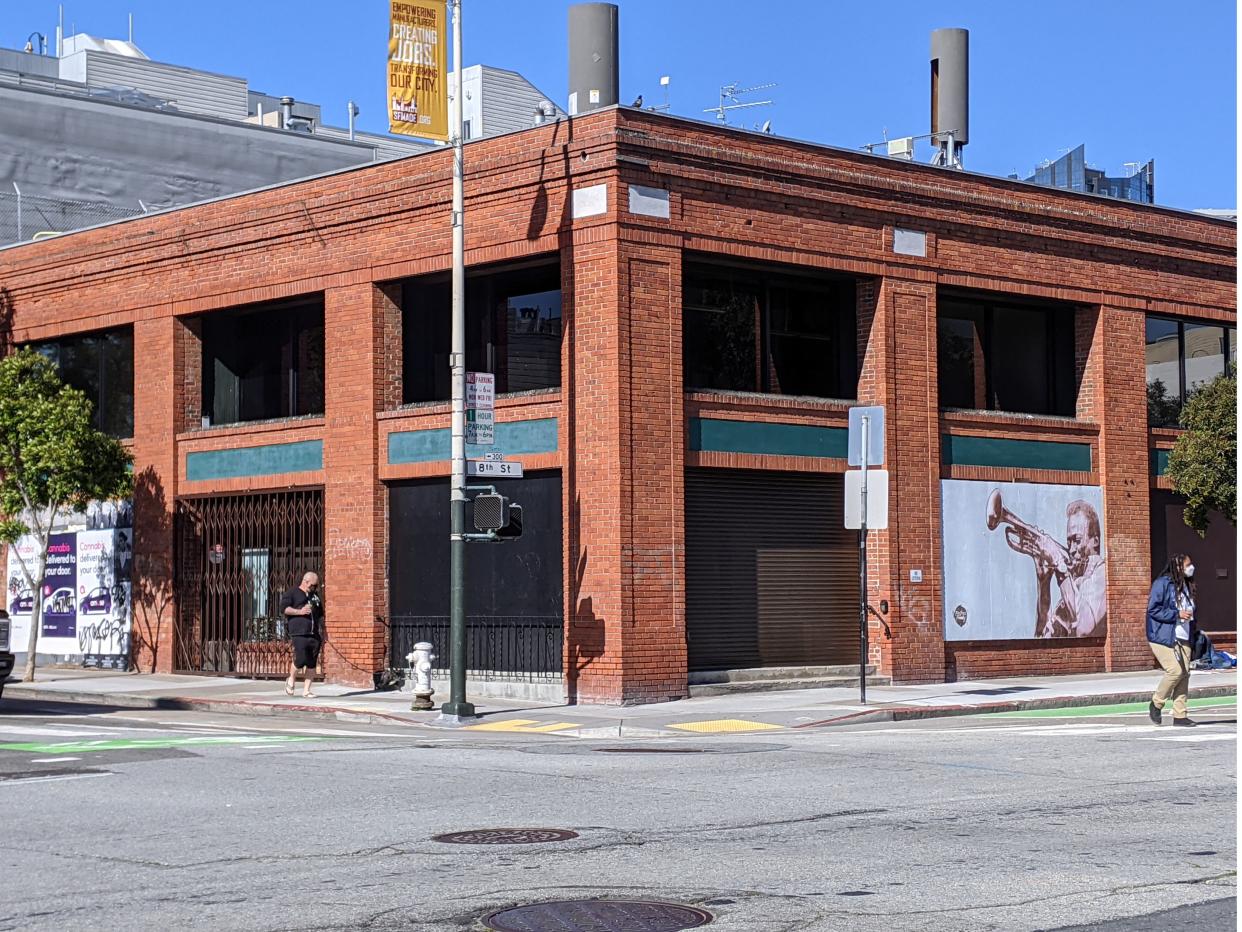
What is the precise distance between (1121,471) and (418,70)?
42.8 feet

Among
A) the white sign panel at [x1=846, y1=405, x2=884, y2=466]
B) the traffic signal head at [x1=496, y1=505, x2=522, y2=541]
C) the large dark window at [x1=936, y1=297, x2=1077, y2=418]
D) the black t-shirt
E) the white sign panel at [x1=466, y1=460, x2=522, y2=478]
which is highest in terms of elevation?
the large dark window at [x1=936, y1=297, x2=1077, y2=418]

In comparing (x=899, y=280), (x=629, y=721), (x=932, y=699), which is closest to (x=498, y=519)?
(x=629, y=721)

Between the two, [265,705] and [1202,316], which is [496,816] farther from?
[1202,316]

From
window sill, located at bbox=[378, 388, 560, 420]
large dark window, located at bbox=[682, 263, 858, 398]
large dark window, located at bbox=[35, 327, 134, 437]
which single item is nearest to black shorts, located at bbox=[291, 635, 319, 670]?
window sill, located at bbox=[378, 388, 560, 420]

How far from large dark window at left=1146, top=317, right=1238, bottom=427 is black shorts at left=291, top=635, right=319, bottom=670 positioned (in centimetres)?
1467

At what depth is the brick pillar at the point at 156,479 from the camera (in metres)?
28.9

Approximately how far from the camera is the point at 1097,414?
2814 cm

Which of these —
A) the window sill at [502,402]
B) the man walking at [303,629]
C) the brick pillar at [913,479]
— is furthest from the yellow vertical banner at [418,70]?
the brick pillar at [913,479]

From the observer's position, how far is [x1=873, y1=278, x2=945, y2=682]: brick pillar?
25391 mm

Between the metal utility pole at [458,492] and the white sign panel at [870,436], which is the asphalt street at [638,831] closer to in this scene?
the metal utility pole at [458,492]

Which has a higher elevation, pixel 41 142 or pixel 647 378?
pixel 41 142

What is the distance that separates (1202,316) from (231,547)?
16.8 meters

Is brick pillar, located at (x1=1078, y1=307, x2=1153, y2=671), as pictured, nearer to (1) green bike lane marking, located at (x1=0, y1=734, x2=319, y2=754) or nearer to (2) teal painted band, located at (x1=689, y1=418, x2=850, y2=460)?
(2) teal painted band, located at (x1=689, y1=418, x2=850, y2=460)

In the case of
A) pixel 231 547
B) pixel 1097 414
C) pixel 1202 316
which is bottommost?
pixel 231 547
